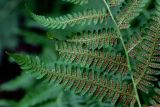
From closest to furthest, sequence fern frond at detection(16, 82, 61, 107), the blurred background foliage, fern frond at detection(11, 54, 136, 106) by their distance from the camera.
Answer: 1. fern frond at detection(11, 54, 136, 106)
2. the blurred background foliage
3. fern frond at detection(16, 82, 61, 107)

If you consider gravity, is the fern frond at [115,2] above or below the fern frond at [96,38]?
above

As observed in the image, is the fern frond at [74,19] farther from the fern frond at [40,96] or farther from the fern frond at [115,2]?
the fern frond at [40,96]

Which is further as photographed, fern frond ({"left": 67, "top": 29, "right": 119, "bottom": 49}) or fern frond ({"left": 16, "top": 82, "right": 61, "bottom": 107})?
fern frond ({"left": 16, "top": 82, "right": 61, "bottom": 107})

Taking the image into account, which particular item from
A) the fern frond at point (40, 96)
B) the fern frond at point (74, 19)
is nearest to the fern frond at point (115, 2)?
the fern frond at point (74, 19)

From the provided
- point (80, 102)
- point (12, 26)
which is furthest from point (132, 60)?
point (12, 26)

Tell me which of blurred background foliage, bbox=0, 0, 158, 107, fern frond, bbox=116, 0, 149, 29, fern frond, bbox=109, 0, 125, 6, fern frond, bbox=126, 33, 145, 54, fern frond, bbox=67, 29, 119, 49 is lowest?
blurred background foliage, bbox=0, 0, 158, 107

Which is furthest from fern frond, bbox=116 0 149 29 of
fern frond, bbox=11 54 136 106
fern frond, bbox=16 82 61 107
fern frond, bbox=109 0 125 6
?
fern frond, bbox=16 82 61 107

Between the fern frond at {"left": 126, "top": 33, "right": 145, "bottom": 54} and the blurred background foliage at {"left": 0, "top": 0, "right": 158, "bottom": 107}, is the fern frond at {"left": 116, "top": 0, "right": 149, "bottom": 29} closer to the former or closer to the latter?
the fern frond at {"left": 126, "top": 33, "right": 145, "bottom": 54}
